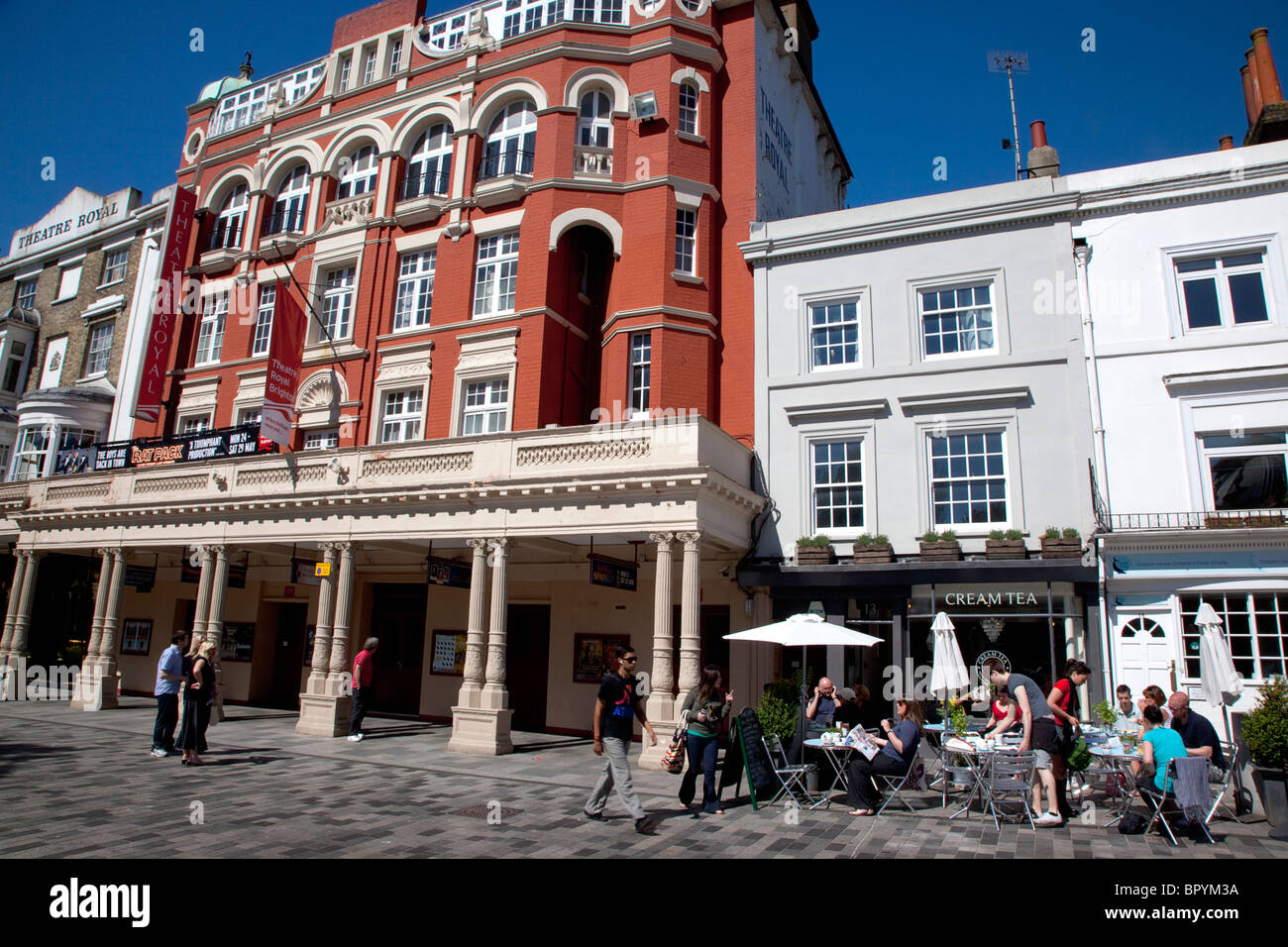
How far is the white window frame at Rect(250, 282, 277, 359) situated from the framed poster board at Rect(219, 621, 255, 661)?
27.6ft

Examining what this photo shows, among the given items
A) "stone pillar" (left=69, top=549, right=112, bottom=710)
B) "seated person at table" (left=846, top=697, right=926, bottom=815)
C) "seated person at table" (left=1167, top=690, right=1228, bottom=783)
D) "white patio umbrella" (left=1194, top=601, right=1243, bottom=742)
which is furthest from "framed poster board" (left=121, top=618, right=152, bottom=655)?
"white patio umbrella" (left=1194, top=601, right=1243, bottom=742)

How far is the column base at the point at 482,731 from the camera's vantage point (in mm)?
15086

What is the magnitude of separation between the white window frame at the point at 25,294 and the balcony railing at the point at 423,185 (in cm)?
1996

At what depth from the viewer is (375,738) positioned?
16.7 metres

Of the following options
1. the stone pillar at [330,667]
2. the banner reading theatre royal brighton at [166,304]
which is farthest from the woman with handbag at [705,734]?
the banner reading theatre royal brighton at [166,304]

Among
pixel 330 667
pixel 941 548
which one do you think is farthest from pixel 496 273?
pixel 941 548

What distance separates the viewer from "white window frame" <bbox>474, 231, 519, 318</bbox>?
21.1m

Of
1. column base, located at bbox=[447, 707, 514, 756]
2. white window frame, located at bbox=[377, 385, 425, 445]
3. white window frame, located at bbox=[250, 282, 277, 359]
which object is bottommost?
column base, located at bbox=[447, 707, 514, 756]

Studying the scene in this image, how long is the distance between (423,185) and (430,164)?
69 centimetres

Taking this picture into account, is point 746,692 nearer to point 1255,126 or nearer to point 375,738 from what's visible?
point 375,738

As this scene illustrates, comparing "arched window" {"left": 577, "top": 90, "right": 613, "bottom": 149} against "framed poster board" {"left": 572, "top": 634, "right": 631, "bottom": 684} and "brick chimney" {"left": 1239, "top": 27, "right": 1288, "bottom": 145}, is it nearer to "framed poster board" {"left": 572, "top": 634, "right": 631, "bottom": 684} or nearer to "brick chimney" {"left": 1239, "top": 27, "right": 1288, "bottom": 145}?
"framed poster board" {"left": 572, "top": 634, "right": 631, "bottom": 684}

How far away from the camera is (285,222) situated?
83.7ft

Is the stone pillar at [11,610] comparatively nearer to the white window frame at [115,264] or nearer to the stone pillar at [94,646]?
the stone pillar at [94,646]
